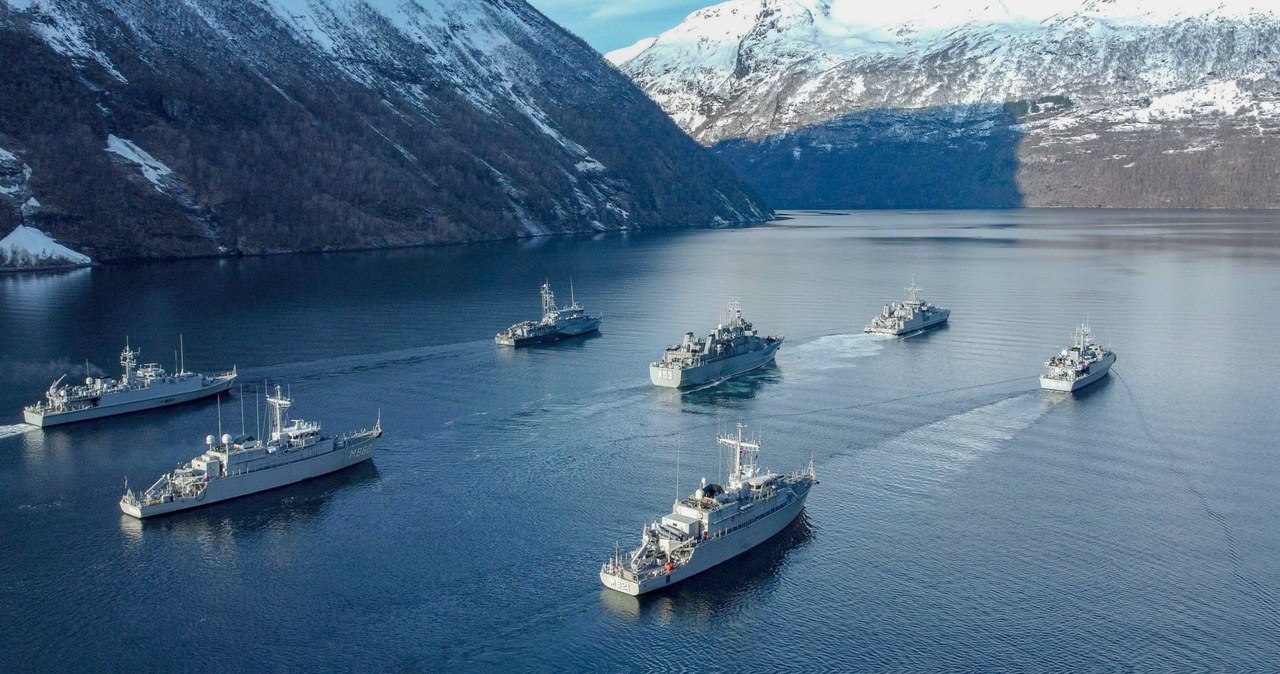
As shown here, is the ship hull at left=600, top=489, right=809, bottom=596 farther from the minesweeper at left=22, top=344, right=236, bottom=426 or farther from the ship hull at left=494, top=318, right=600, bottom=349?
the ship hull at left=494, top=318, right=600, bottom=349

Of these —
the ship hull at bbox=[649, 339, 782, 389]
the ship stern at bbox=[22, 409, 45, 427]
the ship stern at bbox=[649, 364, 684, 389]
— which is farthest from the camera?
the ship hull at bbox=[649, 339, 782, 389]

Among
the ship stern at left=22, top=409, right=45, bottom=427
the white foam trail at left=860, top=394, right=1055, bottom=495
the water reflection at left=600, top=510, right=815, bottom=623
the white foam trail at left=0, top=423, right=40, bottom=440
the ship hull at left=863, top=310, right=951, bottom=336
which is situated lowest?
the water reflection at left=600, top=510, right=815, bottom=623

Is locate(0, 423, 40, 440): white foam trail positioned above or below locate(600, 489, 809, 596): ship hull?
above

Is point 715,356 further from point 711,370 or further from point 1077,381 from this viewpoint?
point 1077,381

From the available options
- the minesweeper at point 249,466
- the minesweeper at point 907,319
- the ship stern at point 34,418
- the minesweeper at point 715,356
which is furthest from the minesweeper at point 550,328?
the ship stern at point 34,418

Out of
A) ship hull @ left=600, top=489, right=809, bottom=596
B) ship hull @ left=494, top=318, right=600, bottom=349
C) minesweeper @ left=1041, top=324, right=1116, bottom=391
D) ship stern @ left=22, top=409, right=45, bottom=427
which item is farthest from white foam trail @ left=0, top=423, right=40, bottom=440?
minesweeper @ left=1041, top=324, right=1116, bottom=391

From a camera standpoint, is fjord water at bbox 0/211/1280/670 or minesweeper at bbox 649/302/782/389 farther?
minesweeper at bbox 649/302/782/389

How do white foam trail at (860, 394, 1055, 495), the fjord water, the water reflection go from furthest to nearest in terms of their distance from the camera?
1. white foam trail at (860, 394, 1055, 495)
2. the water reflection
3. the fjord water
